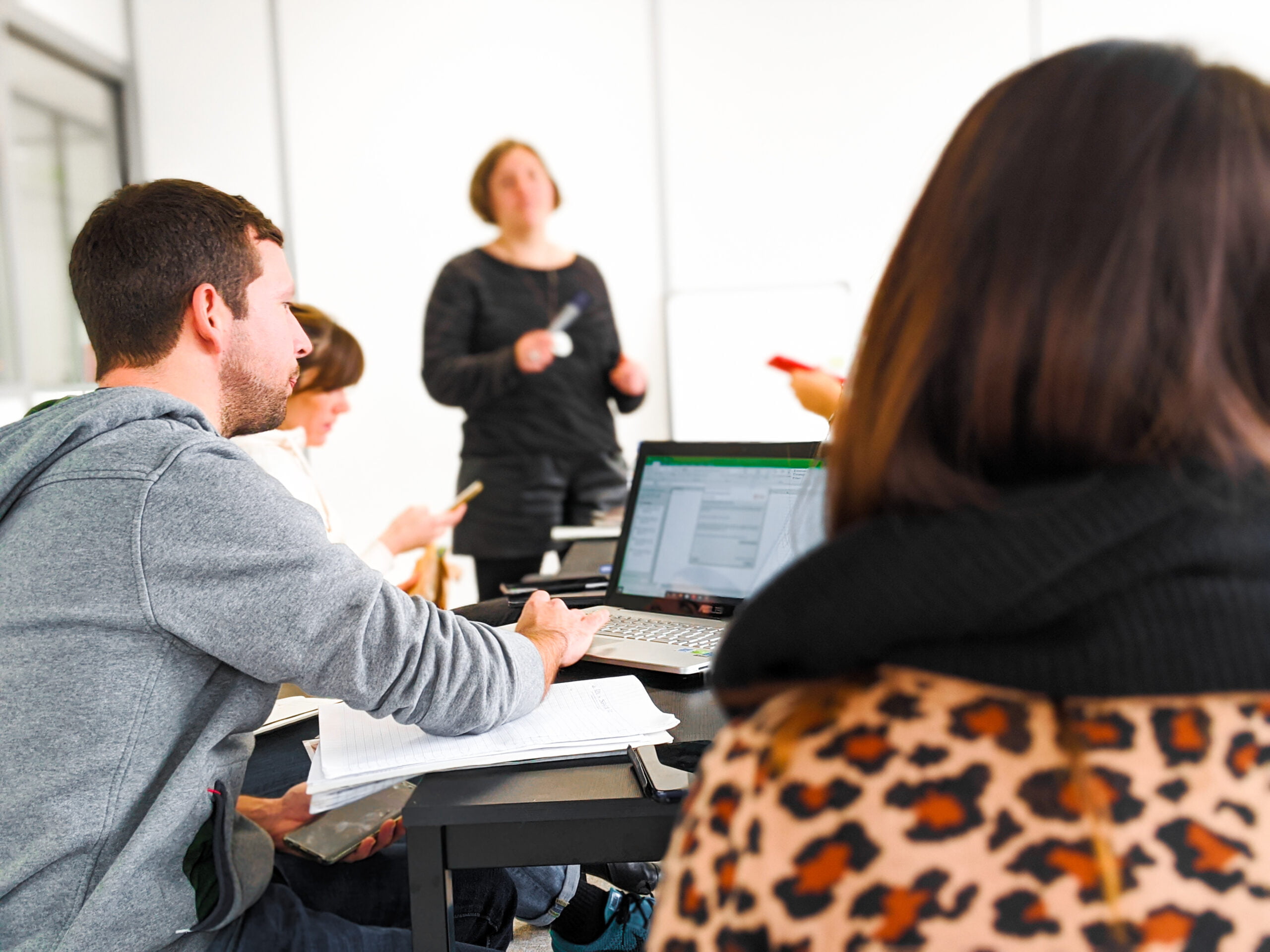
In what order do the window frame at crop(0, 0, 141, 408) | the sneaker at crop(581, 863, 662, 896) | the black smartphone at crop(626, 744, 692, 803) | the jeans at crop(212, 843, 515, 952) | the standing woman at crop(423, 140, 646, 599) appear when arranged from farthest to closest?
1. the window frame at crop(0, 0, 141, 408)
2. the standing woman at crop(423, 140, 646, 599)
3. the sneaker at crop(581, 863, 662, 896)
4. the jeans at crop(212, 843, 515, 952)
5. the black smartphone at crop(626, 744, 692, 803)

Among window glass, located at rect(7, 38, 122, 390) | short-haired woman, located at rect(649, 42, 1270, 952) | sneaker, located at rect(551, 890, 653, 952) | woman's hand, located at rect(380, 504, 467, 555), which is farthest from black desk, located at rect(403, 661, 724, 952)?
window glass, located at rect(7, 38, 122, 390)

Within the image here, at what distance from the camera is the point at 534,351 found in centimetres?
271

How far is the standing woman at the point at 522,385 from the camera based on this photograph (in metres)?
2.88

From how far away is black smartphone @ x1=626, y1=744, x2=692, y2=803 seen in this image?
88 cm

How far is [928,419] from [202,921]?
2.71 feet

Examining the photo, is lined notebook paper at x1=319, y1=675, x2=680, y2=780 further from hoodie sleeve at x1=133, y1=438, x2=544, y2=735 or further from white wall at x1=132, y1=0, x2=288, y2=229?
white wall at x1=132, y1=0, x2=288, y2=229

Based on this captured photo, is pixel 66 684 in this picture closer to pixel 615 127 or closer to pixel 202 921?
pixel 202 921

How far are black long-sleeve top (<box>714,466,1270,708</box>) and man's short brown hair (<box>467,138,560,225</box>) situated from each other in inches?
109

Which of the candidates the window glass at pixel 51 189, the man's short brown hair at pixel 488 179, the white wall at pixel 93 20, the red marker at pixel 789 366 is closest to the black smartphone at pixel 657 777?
the red marker at pixel 789 366

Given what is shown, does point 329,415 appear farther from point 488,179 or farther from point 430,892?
point 430,892

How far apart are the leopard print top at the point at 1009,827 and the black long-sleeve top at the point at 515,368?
2.42m

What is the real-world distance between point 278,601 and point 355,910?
418mm

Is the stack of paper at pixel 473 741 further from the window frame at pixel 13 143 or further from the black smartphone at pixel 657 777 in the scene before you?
the window frame at pixel 13 143

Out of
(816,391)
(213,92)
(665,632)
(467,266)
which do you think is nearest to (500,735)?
(665,632)
